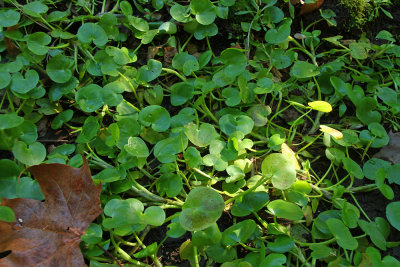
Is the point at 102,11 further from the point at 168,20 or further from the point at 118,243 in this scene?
the point at 118,243

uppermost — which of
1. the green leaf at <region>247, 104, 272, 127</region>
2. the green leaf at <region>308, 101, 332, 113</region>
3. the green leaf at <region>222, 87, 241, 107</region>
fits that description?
the green leaf at <region>308, 101, 332, 113</region>

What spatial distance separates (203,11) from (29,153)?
900 millimetres

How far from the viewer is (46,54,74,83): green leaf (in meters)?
1.36

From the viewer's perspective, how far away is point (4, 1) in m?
1.54

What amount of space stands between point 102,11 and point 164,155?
0.78 m

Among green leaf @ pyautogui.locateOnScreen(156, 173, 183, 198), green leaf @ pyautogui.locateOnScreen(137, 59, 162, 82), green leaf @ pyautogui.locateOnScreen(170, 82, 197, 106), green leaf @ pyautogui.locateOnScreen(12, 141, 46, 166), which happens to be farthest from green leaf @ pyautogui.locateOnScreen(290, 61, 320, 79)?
green leaf @ pyautogui.locateOnScreen(12, 141, 46, 166)

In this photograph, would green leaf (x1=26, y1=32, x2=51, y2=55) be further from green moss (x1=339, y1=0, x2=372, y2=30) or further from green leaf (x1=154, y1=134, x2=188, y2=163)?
green moss (x1=339, y1=0, x2=372, y2=30)

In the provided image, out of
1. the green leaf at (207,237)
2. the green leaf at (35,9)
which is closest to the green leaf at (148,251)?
the green leaf at (207,237)

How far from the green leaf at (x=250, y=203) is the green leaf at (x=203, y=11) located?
2.52 feet

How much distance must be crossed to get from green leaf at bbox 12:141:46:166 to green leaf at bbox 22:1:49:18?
58 cm

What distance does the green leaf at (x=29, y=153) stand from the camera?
1176 millimetres

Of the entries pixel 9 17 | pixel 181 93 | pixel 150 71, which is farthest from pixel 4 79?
pixel 181 93

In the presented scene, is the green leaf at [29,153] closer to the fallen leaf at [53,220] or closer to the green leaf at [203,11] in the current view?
the fallen leaf at [53,220]

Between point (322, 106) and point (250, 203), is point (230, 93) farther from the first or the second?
point (250, 203)
